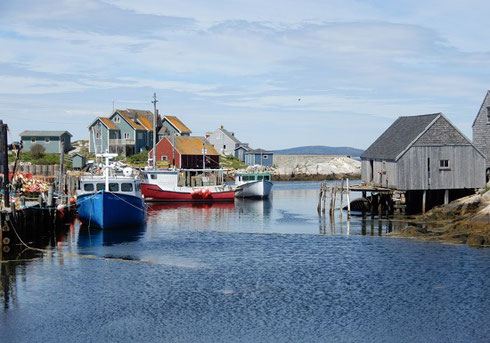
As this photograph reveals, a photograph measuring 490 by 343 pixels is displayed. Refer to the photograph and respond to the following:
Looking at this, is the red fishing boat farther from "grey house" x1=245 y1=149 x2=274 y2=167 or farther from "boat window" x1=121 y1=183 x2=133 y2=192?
"grey house" x1=245 y1=149 x2=274 y2=167

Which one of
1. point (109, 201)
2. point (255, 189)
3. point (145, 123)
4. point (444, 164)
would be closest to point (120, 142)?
point (145, 123)

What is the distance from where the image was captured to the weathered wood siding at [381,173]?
4953 centimetres

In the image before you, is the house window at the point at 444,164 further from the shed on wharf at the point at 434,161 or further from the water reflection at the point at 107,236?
the water reflection at the point at 107,236

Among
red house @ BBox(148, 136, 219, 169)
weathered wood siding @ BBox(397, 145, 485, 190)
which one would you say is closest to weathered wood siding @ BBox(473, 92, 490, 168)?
weathered wood siding @ BBox(397, 145, 485, 190)

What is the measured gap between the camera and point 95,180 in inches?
1746

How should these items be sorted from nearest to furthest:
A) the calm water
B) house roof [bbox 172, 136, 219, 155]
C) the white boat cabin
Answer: the calm water → the white boat cabin → house roof [bbox 172, 136, 219, 155]

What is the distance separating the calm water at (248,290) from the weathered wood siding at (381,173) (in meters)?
9.66

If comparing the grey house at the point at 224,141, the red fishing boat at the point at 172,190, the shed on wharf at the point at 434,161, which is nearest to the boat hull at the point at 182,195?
the red fishing boat at the point at 172,190

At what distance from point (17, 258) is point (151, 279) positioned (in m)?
8.32

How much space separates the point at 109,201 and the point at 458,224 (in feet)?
75.1

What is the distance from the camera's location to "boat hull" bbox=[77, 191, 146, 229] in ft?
141

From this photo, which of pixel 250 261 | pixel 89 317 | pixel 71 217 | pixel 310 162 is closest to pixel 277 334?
pixel 89 317

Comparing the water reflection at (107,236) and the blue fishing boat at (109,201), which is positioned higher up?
the blue fishing boat at (109,201)

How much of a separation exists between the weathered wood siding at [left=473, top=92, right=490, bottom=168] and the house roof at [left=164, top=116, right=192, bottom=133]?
64.4m
